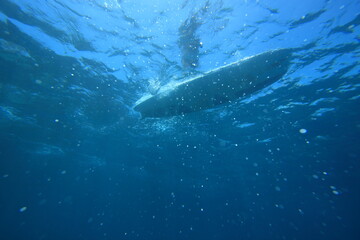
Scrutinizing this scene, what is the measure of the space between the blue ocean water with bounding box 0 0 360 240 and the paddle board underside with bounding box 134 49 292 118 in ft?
16.2

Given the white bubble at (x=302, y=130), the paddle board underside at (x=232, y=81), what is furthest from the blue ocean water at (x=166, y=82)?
the paddle board underside at (x=232, y=81)

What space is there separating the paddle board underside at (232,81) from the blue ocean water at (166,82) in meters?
4.94

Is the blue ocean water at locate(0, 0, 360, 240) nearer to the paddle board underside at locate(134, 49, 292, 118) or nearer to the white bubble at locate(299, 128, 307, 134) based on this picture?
the white bubble at locate(299, 128, 307, 134)

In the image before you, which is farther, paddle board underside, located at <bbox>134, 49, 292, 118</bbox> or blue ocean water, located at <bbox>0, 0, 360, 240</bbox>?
blue ocean water, located at <bbox>0, 0, 360, 240</bbox>

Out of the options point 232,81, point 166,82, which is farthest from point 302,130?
point 232,81

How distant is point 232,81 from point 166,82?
917cm

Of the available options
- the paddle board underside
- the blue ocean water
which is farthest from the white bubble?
the paddle board underside

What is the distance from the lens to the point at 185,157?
28000mm

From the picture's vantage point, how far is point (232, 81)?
432 cm

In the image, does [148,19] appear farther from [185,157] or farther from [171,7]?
[185,157]

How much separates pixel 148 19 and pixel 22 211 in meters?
105

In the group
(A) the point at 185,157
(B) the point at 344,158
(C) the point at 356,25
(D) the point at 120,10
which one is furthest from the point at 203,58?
(B) the point at 344,158

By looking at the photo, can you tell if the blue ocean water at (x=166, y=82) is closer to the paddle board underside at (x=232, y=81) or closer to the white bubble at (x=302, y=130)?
the white bubble at (x=302, y=130)

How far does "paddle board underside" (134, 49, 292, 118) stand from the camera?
4.23 m
